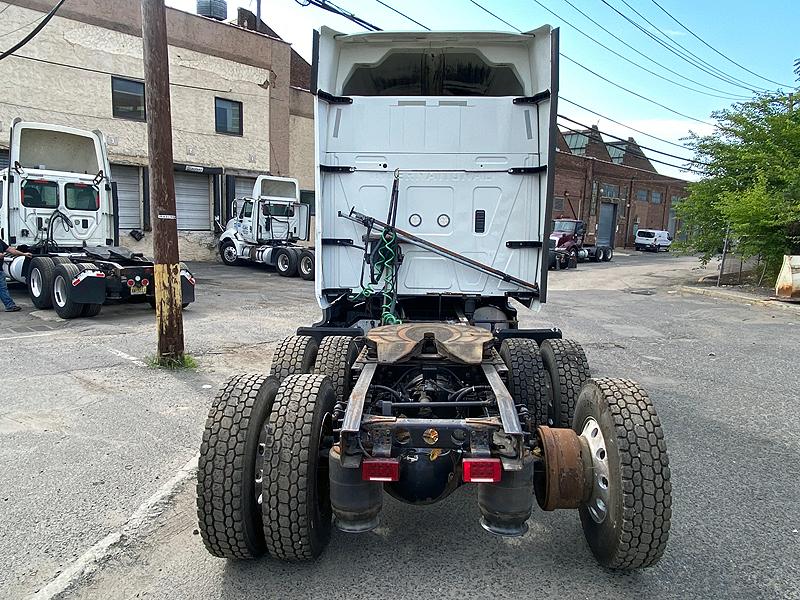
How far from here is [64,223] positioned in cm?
1167

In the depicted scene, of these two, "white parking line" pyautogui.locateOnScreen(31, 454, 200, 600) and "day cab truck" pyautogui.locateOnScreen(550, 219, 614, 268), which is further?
"day cab truck" pyautogui.locateOnScreen(550, 219, 614, 268)

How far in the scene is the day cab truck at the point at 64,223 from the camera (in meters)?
10.3

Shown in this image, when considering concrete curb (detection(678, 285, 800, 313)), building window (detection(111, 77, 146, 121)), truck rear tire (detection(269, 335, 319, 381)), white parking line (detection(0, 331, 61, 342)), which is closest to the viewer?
truck rear tire (detection(269, 335, 319, 381))

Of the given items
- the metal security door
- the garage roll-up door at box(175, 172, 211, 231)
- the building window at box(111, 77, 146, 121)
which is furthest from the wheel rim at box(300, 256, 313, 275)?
the metal security door

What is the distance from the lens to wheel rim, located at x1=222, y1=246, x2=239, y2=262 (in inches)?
821

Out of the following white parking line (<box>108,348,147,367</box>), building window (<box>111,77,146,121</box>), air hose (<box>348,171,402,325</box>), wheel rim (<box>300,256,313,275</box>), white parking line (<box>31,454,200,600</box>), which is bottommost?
white parking line (<box>108,348,147,367</box>)

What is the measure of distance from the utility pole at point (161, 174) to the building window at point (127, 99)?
14887 millimetres

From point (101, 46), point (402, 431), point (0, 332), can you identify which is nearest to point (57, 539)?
point (402, 431)

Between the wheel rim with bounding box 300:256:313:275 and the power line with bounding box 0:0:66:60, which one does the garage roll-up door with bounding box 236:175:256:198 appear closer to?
the wheel rim with bounding box 300:256:313:275

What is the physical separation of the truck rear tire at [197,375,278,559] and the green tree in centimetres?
1600

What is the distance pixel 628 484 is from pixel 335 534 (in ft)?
5.52

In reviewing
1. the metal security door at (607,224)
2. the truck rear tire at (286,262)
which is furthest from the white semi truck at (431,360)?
the metal security door at (607,224)

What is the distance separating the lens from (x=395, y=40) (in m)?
5.35

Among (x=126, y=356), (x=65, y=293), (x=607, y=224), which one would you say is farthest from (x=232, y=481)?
(x=607, y=224)
